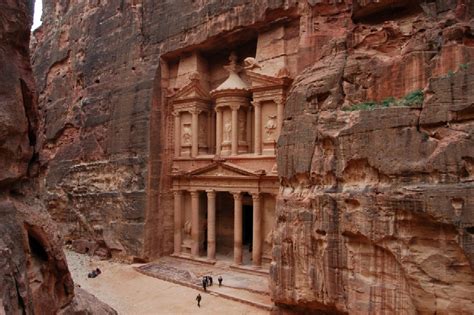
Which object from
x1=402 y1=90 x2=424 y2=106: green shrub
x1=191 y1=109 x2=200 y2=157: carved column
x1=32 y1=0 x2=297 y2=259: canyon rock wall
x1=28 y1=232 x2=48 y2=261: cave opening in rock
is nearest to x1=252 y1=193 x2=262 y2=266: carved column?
x1=191 y1=109 x2=200 y2=157: carved column

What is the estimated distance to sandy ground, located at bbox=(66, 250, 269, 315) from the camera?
13742 mm

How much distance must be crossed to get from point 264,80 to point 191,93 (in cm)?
453

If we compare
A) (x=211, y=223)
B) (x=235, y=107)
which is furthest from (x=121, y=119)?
(x=211, y=223)

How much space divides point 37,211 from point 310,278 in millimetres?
7977

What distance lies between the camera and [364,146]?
10.1 meters

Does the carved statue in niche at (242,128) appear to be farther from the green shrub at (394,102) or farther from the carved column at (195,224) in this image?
the green shrub at (394,102)

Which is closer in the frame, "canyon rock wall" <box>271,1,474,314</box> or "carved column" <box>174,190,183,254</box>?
"canyon rock wall" <box>271,1,474,314</box>

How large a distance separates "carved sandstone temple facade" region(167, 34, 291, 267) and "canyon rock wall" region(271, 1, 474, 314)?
16.7ft

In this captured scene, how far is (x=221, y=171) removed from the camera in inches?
742

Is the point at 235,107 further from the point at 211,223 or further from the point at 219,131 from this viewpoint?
the point at 211,223

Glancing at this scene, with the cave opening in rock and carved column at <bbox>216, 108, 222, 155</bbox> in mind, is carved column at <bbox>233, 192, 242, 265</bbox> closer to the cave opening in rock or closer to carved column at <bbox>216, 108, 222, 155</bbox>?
carved column at <bbox>216, 108, 222, 155</bbox>

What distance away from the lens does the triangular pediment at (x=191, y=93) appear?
66.5ft

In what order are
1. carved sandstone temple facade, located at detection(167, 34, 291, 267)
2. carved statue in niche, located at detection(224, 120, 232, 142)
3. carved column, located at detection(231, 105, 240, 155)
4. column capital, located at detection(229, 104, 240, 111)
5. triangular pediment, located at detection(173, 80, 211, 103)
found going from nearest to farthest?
1. carved sandstone temple facade, located at detection(167, 34, 291, 267)
2. carved column, located at detection(231, 105, 240, 155)
3. column capital, located at detection(229, 104, 240, 111)
4. carved statue in niche, located at detection(224, 120, 232, 142)
5. triangular pediment, located at detection(173, 80, 211, 103)

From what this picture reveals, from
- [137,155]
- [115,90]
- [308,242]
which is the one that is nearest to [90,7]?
[115,90]
